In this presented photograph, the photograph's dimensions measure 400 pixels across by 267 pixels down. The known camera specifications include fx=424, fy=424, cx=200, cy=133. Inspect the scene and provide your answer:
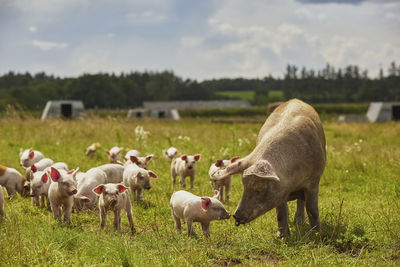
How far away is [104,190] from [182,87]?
10419 cm

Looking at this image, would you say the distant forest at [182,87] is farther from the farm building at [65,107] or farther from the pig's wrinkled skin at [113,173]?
the pig's wrinkled skin at [113,173]

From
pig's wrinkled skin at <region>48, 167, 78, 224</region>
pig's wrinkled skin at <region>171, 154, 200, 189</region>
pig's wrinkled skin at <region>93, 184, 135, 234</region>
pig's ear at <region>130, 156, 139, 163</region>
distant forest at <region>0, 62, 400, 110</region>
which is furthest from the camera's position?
distant forest at <region>0, 62, 400, 110</region>

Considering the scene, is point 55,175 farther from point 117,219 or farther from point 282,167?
point 282,167

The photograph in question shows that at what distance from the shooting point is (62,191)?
6.21 metres

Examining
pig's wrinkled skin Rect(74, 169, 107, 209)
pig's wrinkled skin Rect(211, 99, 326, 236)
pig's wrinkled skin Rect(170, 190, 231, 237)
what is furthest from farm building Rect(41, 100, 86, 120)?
pig's wrinkled skin Rect(211, 99, 326, 236)

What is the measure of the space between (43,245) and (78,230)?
1.02 meters

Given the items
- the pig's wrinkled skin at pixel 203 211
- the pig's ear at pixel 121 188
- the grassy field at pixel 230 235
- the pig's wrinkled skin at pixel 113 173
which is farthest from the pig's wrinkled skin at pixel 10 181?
the pig's wrinkled skin at pixel 203 211

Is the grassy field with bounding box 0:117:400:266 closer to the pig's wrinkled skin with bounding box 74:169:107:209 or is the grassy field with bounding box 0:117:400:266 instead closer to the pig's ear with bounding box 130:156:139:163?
the pig's wrinkled skin with bounding box 74:169:107:209

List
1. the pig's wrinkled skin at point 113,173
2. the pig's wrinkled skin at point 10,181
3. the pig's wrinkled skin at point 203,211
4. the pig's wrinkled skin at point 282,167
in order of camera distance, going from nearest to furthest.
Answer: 1. the pig's wrinkled skin at point 282,167
2. the pig's wrinkled skin at point 203,211
3. the pig's wrinkled skin at point 10,181
4. the pig's wrinkled skin at point 113,173

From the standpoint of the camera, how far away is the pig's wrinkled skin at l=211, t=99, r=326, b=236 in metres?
4.84

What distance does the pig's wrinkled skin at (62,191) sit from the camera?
6.20 metres

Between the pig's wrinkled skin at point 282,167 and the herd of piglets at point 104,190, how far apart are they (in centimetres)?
76

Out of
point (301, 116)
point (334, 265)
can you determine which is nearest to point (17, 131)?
point (301, 116)

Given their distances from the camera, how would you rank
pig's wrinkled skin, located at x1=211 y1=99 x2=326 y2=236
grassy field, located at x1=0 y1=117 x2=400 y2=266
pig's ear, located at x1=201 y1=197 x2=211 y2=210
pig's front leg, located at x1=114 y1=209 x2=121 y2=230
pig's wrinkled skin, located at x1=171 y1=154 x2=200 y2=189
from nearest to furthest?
1. grassy field, located at x1=0 y1=117 x2=400 y2=266
2. pig's wrinkled skin, located at x1=211 y1=99 x2=326 y2=236
3. pig's ear, located at x1=201 y1=197 x2=211 y2=210
4. pig's front leg, located at x1=114 y1=209 x2=121 y2=230
5. pig's wrinkled skin, located at x1=171 y1=154 x2=200 y2=189
